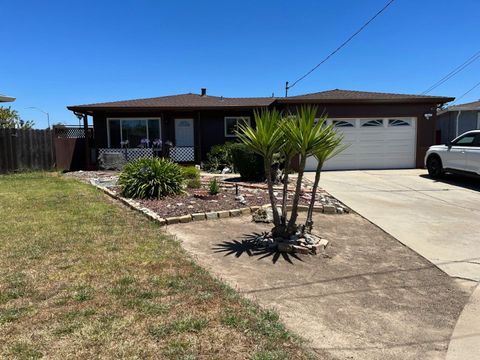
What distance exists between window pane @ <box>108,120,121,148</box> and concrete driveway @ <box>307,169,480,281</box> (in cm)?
955

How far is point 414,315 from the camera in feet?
12.0

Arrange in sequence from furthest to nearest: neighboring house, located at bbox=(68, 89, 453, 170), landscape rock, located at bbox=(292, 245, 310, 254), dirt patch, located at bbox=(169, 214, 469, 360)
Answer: neighboring house, located at bbox=(68, 89, 453, 170) → landscape rock, located at bbox=(292, 245, 310, 254) → dirt patch, located at bbox=(169, 214, 469, 360)

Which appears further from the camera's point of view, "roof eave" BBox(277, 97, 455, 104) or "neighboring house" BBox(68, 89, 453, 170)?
"neighboring house" BBox(68, 89, 453, 170)

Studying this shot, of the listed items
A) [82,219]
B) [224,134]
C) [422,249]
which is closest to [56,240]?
[82,219]

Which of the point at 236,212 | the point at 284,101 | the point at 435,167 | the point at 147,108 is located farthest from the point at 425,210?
the point at 147,108

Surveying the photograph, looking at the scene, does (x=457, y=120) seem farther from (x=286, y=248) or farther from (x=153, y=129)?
(x=286, y=248)

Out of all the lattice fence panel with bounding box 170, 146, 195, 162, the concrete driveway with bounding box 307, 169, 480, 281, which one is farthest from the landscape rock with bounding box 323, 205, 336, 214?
the lattice fence panel with bounding box 170, 146, 195, 162

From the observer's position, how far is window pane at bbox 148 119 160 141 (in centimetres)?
1842

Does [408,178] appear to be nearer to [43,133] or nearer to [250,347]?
[250,347]

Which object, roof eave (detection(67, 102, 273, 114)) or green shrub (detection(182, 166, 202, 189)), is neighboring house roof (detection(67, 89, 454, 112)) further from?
green shrub (detection(182, 166, 202, 189))

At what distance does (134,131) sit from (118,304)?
1582 cm

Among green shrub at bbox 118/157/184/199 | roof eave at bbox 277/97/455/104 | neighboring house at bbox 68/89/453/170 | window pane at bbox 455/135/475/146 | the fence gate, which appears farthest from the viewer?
the fence gate

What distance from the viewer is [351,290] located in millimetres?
4172

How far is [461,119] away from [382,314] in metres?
20.5
